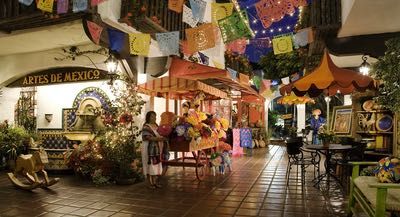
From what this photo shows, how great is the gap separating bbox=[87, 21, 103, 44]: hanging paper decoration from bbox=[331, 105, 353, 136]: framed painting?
735 cm

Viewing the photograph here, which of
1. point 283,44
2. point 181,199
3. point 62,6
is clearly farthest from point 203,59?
Answer: point 181,199

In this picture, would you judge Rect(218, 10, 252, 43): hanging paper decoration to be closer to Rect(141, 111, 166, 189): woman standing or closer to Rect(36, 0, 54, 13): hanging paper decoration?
Rect(141, 111, 166, 189): woman standing

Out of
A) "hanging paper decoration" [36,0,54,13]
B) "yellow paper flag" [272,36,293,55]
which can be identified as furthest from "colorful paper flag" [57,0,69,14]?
"yellow paper flag" [272,36,293,55]

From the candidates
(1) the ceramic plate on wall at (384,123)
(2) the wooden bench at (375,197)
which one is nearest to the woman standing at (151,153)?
(2) the wooden bench at (375,197)

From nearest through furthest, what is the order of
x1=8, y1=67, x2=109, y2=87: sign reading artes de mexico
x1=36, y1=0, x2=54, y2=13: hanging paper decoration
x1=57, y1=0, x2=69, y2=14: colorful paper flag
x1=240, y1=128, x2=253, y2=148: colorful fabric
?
x1=36, y1=0, x2=54, y2=13: hanging paper decoration, x1=57, y1=0, x2=69, y2=14: colorful paper flag, x1=8, y1=67, x2=109, y2=87: sign reading artes de mexico, x1=240, y1=128, x2=253, y2=148: colorful fabric

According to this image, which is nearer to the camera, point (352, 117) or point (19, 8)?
point (19, 8)

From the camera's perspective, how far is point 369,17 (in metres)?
6.52

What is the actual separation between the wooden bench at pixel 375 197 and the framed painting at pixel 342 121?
211 inches

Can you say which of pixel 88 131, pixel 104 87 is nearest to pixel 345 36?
pixel 104 87

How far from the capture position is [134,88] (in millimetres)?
7688

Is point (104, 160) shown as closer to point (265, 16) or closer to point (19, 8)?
point (19, 8)

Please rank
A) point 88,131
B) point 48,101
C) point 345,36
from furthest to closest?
point 48,101 → point 88,131 → point 345,36

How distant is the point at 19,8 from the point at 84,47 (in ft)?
5.56

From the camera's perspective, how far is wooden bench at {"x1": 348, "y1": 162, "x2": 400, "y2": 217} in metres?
3.29
